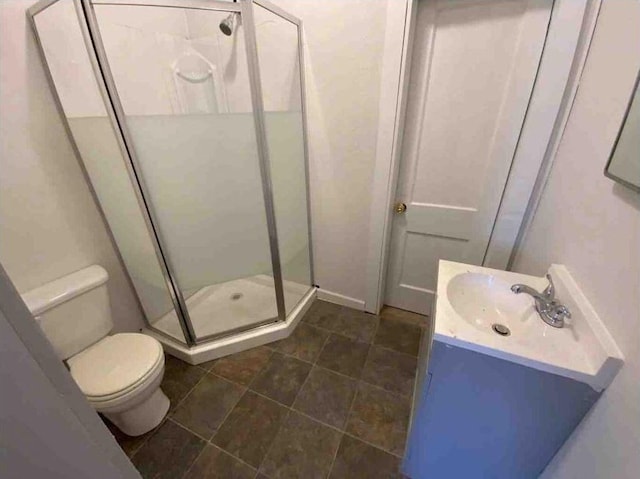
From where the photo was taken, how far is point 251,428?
130 centimetres

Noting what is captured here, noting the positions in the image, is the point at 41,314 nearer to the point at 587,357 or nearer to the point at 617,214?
the point at 587,357

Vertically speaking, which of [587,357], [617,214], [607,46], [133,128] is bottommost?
[587,357]

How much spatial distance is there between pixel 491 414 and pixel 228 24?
1.86 meters

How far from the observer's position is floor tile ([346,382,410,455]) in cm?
125

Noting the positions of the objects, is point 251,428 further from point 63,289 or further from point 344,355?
point 63,289

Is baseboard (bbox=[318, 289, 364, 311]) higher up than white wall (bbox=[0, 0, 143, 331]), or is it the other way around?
white wall (bbox=[0, 0, 143, 331])

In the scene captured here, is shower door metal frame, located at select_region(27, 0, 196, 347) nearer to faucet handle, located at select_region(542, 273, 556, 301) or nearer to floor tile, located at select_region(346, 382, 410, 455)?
floor tile, located at select_region(346, 382, 410, 455)

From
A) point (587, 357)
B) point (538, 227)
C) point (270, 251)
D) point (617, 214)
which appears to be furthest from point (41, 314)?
point (538, 227)

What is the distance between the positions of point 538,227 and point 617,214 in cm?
59

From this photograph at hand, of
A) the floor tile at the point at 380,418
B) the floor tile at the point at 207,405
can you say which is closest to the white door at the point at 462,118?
the floor tile at the point at 380,418

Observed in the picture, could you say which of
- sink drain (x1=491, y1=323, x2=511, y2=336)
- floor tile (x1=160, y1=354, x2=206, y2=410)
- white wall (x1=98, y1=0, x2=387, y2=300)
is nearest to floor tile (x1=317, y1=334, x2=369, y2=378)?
white wall (x1=98, y1=0, x2=387, y2=300)

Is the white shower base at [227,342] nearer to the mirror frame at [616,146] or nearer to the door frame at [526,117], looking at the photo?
the door frame at [526,117]

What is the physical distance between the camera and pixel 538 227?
4.10ft

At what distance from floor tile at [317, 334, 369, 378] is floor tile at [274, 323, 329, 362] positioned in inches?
1.9
